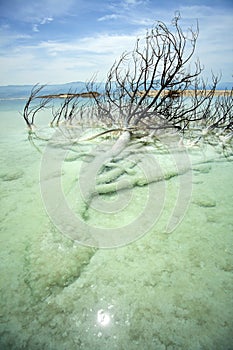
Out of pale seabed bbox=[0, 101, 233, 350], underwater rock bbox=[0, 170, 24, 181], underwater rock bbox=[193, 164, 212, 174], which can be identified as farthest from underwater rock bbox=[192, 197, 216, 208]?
underwater rock bbox=[0, 170, 24, 181]

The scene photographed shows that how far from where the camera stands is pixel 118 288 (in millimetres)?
1966

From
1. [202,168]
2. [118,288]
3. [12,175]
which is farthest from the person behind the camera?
[202,168]

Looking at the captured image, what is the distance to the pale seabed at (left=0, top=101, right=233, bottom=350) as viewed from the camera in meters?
1.58

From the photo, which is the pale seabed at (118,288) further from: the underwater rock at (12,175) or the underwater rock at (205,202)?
the underwater rock at (12,175)

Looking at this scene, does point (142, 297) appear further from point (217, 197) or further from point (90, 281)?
point (217, 197)

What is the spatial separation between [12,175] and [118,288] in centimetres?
352

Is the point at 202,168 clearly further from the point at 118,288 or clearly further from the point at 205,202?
the point at 118,288

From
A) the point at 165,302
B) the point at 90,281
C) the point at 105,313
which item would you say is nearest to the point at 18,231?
the point at 90,281

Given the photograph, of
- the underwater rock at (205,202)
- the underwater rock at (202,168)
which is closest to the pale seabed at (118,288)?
the underwater rock at (205,202)

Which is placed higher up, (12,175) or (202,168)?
(12,175)

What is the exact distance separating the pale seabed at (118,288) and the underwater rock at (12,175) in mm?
1463

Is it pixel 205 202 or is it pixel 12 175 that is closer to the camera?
pixel 205 202

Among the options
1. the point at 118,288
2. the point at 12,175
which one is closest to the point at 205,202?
the point at 118,288

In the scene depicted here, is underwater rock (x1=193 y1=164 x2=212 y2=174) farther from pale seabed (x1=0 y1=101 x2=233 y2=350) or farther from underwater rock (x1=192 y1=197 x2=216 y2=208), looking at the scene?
pale seabed (x1=0 y1=101 x2=233 y2=350)
